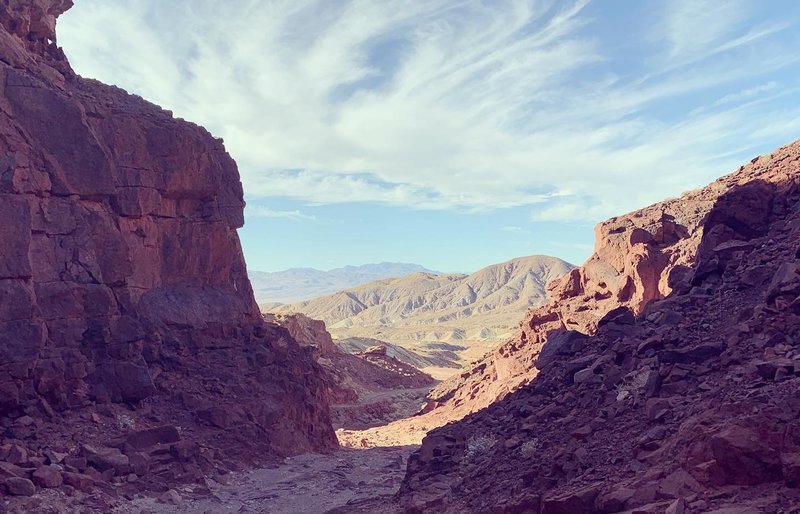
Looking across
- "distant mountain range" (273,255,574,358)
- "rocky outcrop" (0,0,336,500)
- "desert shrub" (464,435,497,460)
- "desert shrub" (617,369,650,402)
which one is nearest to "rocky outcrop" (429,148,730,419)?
"rocky outcrop" (0,0,336,500)

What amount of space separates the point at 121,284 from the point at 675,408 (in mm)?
→ 17332

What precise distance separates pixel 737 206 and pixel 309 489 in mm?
12944

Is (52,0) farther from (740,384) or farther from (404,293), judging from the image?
(404,293)

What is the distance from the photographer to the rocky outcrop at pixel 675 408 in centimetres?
750

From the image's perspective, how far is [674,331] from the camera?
1253cm

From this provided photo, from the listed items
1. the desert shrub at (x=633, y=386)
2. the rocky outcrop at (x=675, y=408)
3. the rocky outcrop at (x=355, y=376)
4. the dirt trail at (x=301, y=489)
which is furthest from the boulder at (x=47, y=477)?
the rocky outcrop at (x=355, y=376)

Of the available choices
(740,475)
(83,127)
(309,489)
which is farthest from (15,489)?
(740,475)

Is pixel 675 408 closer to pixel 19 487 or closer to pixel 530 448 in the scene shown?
pixel 530 448

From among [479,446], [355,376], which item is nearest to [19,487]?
[479,446]

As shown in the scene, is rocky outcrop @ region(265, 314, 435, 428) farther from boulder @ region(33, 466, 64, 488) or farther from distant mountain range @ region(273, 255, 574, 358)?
distant mountain range @ region(273, 255, 574, 358)

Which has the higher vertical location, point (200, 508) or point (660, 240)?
point (660, 240)

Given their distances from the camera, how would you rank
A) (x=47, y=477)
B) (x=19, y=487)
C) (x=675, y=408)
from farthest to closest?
(x=47, y=477), (x=19, y=487), (x=675, y=408)

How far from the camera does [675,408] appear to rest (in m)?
9.77

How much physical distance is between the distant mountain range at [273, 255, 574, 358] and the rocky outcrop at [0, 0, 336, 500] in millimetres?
103873
